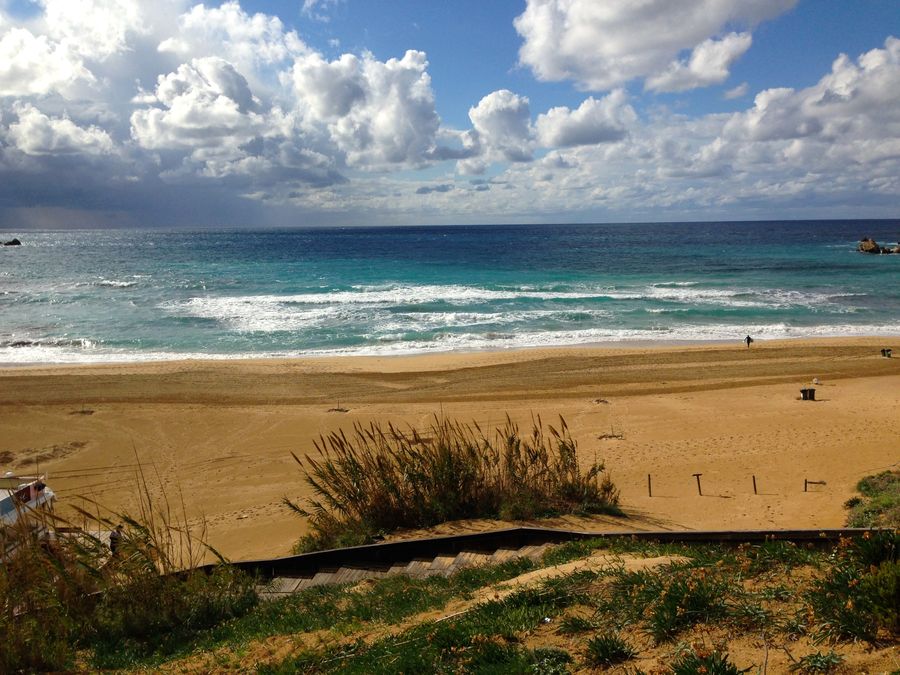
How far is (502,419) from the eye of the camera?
54.0ft

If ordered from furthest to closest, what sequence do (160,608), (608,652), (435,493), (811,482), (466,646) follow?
(811,482), (435,493), (160,608), (466,646), (608,652)

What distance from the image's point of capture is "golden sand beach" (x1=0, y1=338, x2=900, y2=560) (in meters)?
10.5

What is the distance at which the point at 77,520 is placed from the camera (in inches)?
386

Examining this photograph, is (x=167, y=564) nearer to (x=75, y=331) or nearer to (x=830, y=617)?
(x=830, y=617)

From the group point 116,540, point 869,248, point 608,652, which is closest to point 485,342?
point 116,540

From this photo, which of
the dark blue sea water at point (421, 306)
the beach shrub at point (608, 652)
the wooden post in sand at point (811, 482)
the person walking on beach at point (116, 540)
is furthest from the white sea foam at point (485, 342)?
the beach shrub at point (608, 652)

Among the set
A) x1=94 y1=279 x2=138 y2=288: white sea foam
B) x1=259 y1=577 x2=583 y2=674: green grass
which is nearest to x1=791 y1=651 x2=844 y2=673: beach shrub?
x1=259 y1=577 x2=583 y2=674: green grass

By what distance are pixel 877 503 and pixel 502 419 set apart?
9123 millimetres

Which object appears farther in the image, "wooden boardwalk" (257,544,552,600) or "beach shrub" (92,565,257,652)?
"wooden boardwalk" (257,544,552,600)

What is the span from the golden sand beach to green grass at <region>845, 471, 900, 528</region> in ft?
0.98

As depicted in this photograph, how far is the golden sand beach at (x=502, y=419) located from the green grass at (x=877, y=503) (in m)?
0.30

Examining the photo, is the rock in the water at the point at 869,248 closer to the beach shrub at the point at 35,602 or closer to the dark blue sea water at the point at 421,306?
the dark blue sea water at the point at 421,306

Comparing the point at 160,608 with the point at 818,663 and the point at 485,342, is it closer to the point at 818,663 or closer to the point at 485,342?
the point at 818,663

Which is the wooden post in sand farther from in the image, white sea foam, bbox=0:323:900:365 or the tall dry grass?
white sea foam, bbox=0:323:900:365
